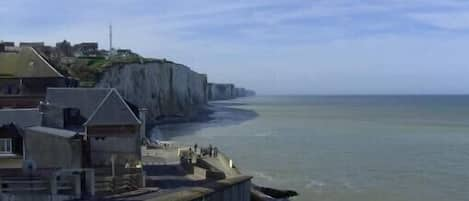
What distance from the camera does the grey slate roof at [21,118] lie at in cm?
3259

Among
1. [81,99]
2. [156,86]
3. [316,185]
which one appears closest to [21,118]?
[81,99]

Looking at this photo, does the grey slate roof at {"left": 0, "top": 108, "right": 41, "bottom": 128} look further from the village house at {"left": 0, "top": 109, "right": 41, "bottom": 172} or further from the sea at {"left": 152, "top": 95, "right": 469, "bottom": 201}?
the sea at {"left": 152, "top": 95, "right": 469, "bottom": 201}

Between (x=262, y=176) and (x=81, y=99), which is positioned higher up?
(x=81, y=99)

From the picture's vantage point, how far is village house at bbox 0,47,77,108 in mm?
43656

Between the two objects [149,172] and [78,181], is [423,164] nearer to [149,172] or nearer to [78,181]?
[149,172]

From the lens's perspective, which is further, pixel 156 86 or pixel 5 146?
pixel 156 86

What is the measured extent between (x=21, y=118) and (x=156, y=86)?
282ft

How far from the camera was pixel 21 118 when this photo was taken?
108 feet

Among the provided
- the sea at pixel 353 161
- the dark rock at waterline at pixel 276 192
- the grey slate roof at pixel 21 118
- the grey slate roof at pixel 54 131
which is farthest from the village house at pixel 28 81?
the sea at pixel 353 161

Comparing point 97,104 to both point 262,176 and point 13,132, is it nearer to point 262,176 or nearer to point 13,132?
point 13,132

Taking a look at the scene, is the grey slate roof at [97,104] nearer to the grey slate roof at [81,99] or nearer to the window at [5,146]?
the grey slate roof at [81,99]

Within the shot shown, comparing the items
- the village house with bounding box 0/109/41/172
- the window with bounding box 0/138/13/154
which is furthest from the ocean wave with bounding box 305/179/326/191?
the window with bounding box 0/138/13/154

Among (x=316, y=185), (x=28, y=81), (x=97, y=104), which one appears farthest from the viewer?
(x=316, y=185)

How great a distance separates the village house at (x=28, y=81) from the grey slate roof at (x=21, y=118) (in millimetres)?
9505
